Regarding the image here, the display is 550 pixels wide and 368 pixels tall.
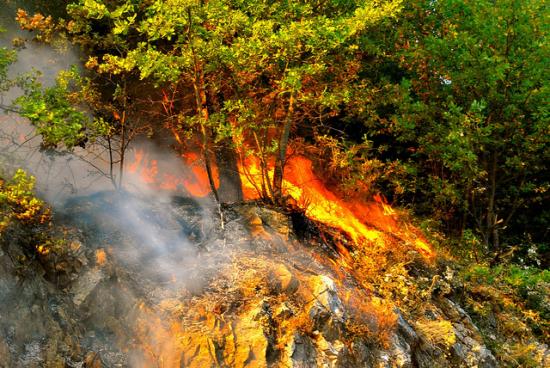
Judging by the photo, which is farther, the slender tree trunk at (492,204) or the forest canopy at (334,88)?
the slender tree trunk at (492,204)

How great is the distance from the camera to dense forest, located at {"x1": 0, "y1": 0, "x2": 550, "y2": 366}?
884 cm

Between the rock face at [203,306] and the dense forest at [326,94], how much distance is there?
1.03 metres

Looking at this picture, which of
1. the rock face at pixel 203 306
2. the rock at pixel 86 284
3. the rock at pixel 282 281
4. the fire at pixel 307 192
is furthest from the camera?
the fire at pixel 307 192

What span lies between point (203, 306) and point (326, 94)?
16.9 feet

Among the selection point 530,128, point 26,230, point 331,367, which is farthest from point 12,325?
point 530,128

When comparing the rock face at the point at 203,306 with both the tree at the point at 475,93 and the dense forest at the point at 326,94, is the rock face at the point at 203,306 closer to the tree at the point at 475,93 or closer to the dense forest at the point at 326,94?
the dense forest at the point at 326,94

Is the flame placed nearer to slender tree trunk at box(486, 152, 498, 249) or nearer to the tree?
the tree

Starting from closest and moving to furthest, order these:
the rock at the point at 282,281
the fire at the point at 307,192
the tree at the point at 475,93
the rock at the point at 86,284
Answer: the rock at the point at 86,284
the rock at the point at 282,281
the fire at the point at 307,192
the tree at the point at 475,93

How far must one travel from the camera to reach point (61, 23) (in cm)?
970

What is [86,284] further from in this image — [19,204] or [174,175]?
[174,175]

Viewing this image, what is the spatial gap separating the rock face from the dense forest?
1029 mm

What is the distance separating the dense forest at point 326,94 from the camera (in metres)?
8.84

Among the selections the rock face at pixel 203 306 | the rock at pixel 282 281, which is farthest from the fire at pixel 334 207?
the rock at pixel 282 281

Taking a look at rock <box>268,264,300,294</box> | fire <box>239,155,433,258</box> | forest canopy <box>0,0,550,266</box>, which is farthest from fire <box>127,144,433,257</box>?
rock <box>268,264,300,294</box>
